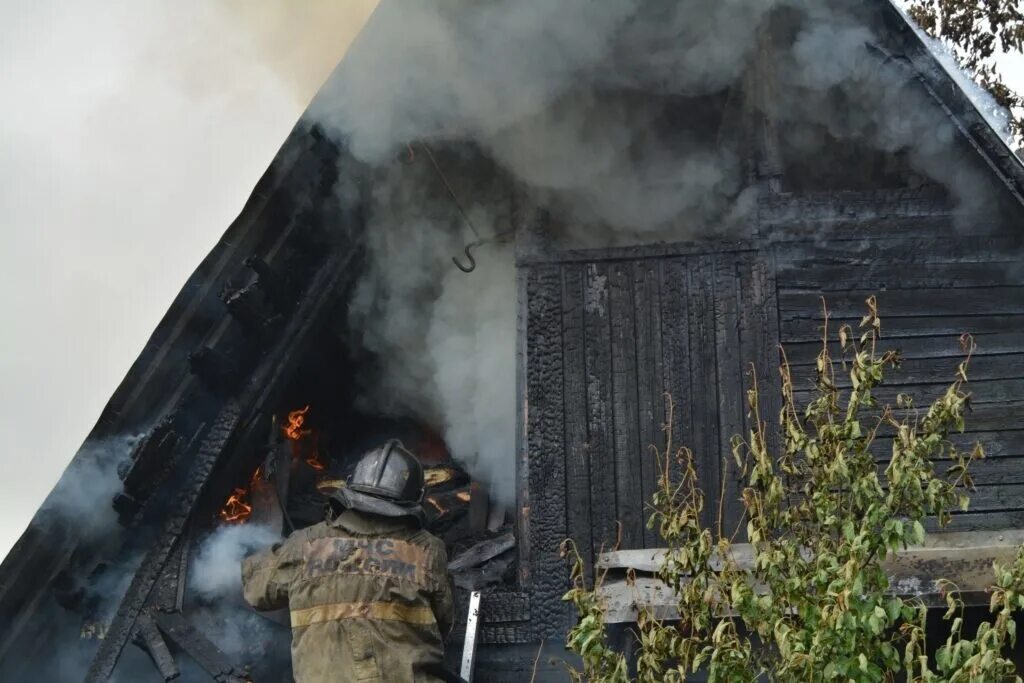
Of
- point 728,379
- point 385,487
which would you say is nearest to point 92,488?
point 385,487

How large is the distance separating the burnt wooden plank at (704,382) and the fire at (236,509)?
2889 millimetres

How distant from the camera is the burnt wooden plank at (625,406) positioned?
297 inches

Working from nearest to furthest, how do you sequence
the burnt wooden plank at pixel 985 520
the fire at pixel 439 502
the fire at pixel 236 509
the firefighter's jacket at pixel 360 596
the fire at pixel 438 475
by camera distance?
1. the firefighter's jacket at pixel 360 596
2. the burnt wooden plank at pixel 985 520
3. the fire at pixel 236 509
4. the fire at pixel 439 502
5. the fire at pixel 438 475

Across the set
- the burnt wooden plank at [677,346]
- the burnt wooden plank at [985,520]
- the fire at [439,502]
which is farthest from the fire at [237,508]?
the burnt wooden plank at [985,520]

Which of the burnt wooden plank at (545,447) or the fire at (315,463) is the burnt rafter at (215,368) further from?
the burnt wooden plank at (545,447)

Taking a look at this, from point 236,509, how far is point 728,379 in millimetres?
3237

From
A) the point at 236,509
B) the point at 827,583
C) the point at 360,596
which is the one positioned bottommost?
the point at 827,583

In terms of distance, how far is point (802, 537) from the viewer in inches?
214

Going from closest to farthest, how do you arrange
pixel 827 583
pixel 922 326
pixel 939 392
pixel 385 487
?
pixel 827 583, pixel 385 487, pixel 939 392, pixel 922 326

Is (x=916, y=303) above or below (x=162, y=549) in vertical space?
above

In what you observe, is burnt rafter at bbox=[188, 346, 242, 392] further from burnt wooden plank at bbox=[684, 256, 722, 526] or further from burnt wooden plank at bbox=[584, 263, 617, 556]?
burnt wooden plank at bbox=[684, 256, 722, 526]

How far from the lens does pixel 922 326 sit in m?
7.67

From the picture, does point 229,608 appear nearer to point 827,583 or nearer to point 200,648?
point 200,648

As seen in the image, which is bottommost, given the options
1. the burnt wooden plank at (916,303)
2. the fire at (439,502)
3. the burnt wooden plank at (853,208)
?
the fire at (439,502)
